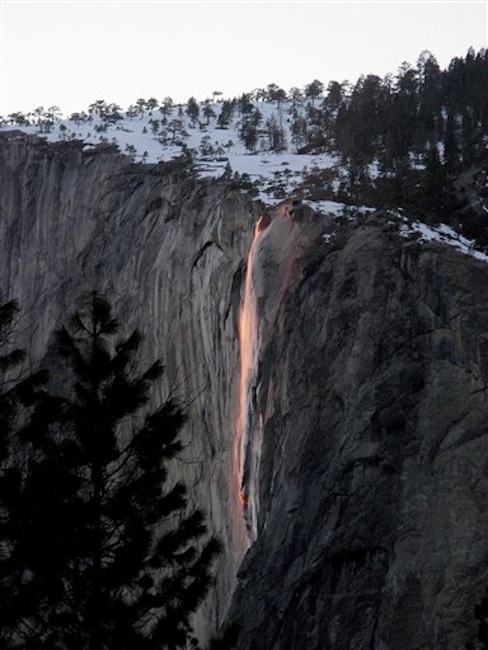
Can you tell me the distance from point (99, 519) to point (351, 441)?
13.2 meters

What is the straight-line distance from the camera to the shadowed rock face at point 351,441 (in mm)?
21594

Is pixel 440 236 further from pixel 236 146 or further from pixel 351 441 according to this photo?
pixel 236 146

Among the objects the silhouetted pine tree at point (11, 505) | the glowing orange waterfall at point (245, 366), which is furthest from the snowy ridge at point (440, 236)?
the silhouetted pine tree at point (11, 505)

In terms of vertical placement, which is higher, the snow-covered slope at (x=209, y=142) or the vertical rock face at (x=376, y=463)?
the snow-covered slope at (x=209, y=142)

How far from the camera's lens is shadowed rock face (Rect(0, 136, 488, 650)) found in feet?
70.8

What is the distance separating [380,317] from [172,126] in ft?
234

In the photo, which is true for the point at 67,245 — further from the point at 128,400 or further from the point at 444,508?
the point at 128,400

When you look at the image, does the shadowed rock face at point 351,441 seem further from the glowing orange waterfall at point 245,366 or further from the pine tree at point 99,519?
the pine tree at point 99,519

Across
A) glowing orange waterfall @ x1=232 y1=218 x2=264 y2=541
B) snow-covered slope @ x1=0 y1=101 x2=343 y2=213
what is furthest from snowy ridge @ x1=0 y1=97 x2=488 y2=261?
glowing orange waterfall @ x1=232 y1=218 x2=264 y2=541

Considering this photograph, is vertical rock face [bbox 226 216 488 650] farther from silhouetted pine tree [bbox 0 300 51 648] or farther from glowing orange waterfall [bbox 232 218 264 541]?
silhouetted pine tree [bbox 0 300 51 648]

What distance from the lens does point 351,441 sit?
2422 cm

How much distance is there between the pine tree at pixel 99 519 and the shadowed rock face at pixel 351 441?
9.42 feet

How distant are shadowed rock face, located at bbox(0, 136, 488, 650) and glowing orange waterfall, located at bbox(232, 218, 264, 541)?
519 mm

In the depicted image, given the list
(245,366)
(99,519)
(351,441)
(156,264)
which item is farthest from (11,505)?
(156,264)
